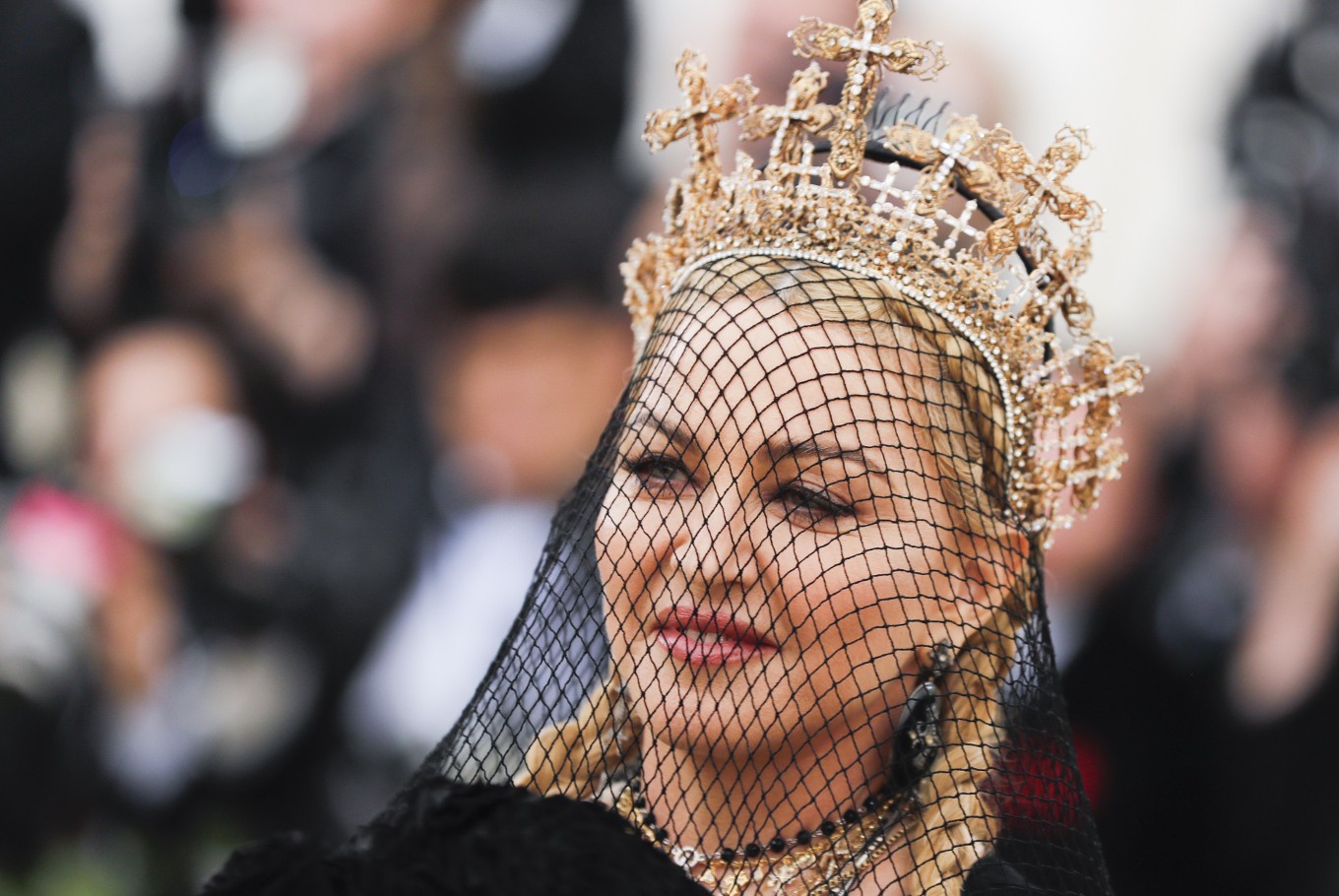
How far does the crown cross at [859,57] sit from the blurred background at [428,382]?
96 cm

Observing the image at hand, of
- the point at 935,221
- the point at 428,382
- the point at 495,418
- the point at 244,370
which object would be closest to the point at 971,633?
the point at 935,221

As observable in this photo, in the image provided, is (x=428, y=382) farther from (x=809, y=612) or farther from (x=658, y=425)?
(x=809, y=612)

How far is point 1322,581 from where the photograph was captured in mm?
2732

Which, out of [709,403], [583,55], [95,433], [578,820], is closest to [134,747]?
[95,433]

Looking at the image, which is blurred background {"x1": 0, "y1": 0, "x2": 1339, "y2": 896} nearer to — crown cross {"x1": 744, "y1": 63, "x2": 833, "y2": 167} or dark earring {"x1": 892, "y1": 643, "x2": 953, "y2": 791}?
crown cross {"x1": 744, "y1": 63, "x2": 833, "y2": 167}

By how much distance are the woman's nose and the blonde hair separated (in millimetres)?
213

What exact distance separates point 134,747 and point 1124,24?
107 inches

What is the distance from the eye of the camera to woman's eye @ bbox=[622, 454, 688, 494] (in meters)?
1.51

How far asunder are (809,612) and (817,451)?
0.18 meters

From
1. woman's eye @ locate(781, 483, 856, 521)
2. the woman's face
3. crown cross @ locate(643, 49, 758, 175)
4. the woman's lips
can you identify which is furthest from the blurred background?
the woman's lips

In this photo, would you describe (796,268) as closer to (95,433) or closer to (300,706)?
(300,706)

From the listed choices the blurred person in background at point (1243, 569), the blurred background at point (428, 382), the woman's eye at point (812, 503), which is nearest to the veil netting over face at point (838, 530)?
the woman's eye at point (812, 503)

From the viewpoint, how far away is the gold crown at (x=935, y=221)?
1647mm

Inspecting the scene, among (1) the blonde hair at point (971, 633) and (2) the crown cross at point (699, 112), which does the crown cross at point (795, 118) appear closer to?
(2) the crown cross at point (699, 112)
